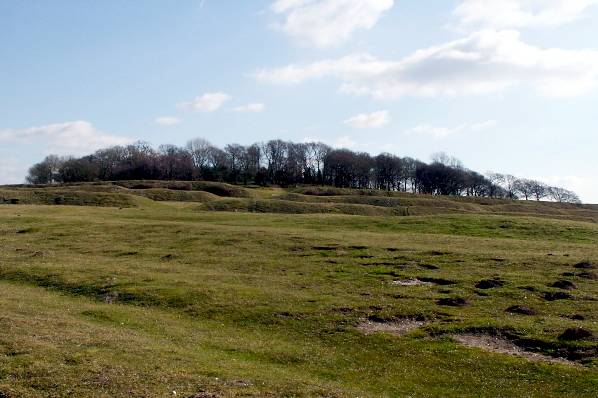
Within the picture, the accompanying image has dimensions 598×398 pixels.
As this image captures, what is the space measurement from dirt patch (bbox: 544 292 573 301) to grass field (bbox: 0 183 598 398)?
19cm

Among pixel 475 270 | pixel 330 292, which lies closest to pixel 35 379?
pixel 330 292

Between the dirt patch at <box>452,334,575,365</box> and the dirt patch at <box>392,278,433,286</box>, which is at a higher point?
the dirt patch at <box>392,278,433,286</box>

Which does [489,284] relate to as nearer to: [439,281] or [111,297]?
[439,281]

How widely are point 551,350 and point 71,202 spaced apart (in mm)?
97205

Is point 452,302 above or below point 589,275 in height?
below

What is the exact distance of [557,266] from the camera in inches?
1598

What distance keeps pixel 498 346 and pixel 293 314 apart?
10.4 metres

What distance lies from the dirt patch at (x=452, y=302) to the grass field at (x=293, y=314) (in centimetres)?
12

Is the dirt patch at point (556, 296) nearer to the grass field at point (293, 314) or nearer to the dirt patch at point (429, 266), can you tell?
the grass field at point (293, 314)

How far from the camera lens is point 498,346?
24.2m

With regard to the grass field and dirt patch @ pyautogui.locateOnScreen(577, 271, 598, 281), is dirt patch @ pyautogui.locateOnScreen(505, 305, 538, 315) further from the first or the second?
dirt patch @ pyautogui.locateOnScreen(577, 271, 598, 281)

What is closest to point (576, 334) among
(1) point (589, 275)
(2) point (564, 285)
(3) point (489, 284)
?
(3) point (489, 284)

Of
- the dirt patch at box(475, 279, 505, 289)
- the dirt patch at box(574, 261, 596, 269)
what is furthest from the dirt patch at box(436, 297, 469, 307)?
the dirt patch at box(574, 261, 596, 269)

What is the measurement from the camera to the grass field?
18891mm
